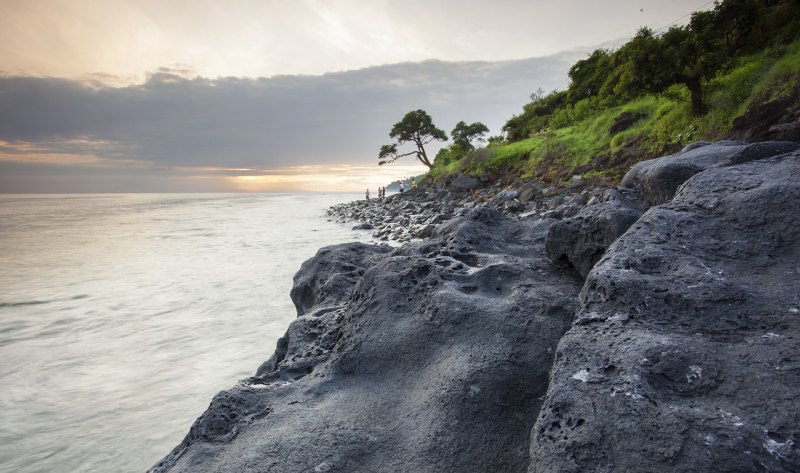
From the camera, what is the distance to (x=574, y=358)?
1.96 meters

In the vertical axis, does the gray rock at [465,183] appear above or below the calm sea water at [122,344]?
above

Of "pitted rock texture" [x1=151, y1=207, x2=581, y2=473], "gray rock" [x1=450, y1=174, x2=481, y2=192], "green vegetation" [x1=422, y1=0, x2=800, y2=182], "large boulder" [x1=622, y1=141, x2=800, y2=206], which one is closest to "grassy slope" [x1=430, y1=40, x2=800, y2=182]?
"green vegetation" [x1=422, y1=0, x2=800, y2=182]

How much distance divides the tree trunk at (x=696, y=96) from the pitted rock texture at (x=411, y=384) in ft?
46.2

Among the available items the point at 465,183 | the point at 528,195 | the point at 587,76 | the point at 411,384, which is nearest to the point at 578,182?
the point at 528,195

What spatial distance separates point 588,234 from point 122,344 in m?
9.64

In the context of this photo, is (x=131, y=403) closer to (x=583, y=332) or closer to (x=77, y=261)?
(x=583, y=332)

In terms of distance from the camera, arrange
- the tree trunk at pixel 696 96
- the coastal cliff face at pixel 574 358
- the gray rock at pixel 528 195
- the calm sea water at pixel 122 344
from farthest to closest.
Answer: the gray rock at pixel 528 195 < the tree trunk at pixel 696 96 < the calm sea water at pixel 122 344 < the coastal cliff face at pixel 574 358

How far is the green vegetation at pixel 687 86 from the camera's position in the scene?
13.2 metres

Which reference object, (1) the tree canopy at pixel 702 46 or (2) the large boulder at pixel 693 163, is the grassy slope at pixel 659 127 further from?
(2) the large boulder at pixel 693 163

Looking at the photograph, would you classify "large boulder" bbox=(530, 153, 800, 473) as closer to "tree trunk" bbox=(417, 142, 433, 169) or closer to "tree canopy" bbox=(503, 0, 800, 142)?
"tree canopy" bbox=(503, 0, 800, 142)

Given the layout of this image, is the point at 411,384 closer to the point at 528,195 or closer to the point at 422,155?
the point at 528,195

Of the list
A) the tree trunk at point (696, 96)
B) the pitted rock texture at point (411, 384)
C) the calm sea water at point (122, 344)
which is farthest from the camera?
the tree trunk at point (696, 96)

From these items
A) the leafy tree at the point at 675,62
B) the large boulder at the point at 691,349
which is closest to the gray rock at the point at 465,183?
the leafy tree at the point at 675,62

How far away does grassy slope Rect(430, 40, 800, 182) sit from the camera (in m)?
12.5
